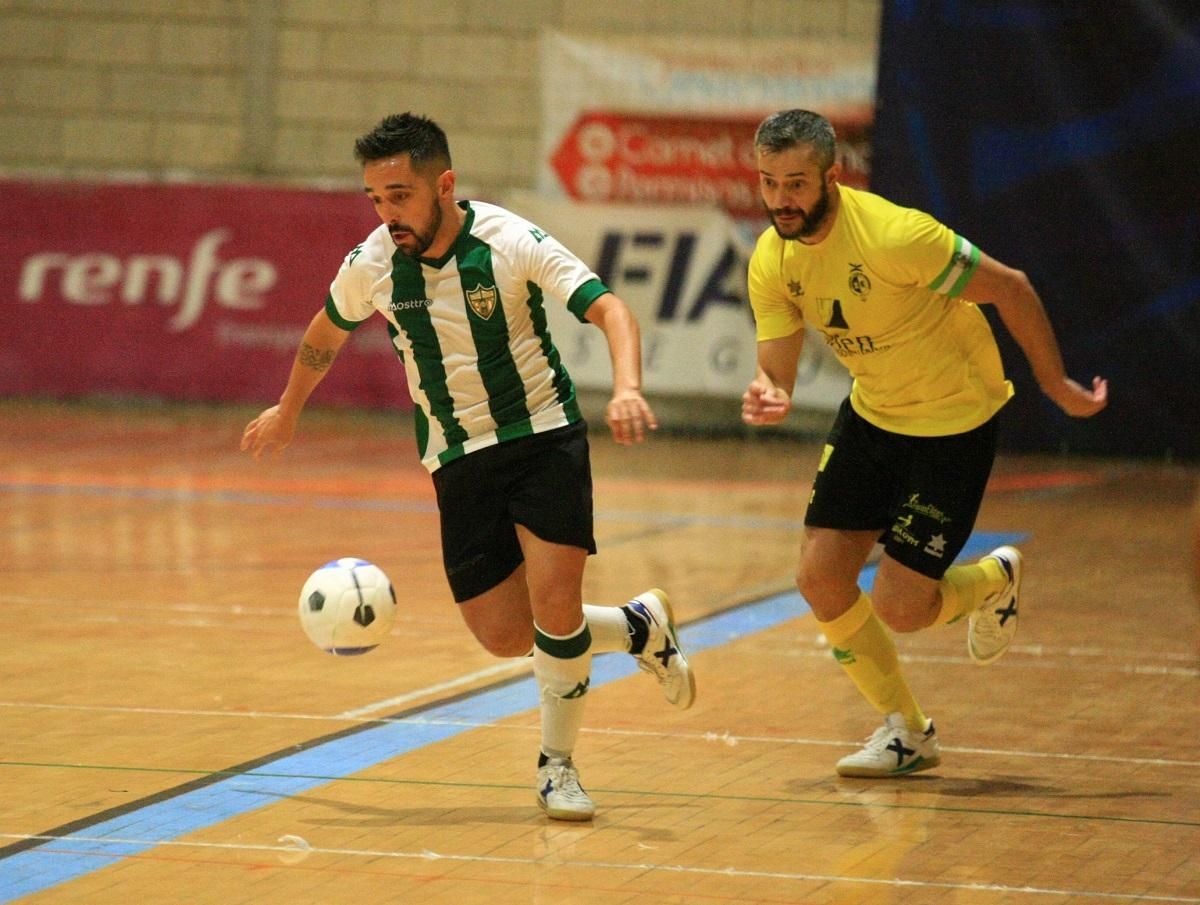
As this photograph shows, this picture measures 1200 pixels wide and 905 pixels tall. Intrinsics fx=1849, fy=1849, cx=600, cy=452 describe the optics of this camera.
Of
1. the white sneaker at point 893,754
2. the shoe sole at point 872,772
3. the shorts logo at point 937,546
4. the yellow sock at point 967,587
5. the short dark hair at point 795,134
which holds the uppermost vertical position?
the short dark hair at point 795,134

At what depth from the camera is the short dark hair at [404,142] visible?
524 cm

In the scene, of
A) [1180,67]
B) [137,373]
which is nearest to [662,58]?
[1180,67]

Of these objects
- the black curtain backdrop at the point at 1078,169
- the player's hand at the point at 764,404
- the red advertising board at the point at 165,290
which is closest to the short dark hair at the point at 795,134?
the player's hand at the point at 764,404

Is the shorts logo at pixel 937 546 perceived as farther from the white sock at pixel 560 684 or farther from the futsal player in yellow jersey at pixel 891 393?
the white sock at pixel 560 684

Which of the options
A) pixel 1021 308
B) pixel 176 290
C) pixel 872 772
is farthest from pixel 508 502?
pixel 176 290

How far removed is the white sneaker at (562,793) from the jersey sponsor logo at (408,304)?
1.38 metres

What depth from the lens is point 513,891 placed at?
14.9 ft

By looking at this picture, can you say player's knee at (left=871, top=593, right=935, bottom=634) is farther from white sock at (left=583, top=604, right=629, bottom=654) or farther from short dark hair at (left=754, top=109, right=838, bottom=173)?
short dark hair at (left=754, top=109, right=838, bottom=173)

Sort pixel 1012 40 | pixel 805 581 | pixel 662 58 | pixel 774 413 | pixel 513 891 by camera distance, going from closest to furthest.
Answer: pixel 513 891 → pixel 774 413 → pixel 805 581 → pixel 1012 40 → pixel 662 58

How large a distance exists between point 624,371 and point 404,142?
36.0 inches

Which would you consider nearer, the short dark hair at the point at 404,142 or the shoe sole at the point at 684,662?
the short dark hair at the point at 404,142

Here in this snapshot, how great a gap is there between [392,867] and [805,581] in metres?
1.79

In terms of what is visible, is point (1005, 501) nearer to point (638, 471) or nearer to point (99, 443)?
point (638, 471)

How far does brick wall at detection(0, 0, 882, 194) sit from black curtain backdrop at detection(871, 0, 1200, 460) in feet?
10.9
